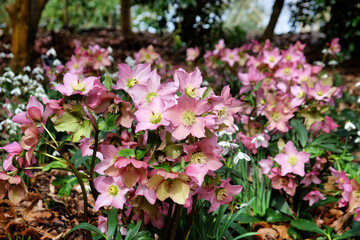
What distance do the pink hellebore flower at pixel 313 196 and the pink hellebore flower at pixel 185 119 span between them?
945 mm

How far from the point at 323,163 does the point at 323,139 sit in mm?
306

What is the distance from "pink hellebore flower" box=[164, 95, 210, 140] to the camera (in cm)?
91

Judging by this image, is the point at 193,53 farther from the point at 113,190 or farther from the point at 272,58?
the point at 113,190

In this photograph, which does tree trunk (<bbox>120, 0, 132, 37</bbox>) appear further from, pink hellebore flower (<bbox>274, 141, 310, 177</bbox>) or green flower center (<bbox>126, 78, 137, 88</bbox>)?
green flower center (<bbox>126, 78, 137, 88</bbox>)

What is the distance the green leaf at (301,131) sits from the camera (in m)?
1.75

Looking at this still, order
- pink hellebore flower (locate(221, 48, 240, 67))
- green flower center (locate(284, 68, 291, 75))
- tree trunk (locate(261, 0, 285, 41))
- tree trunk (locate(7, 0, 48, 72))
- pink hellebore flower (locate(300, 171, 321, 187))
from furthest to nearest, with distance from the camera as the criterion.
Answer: tree trunk (locate(261, 0, 285, 41)) < tree trunk (locate(7, 0, 48, 72)) < pink hellebore flower (locate(221, 48, 240, 67)) < green flower center (locate(284, 68, 291, 75)) < pink hellebore flower (locate(300, 171, 321, 187))

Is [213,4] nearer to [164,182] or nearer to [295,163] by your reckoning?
[295,163]

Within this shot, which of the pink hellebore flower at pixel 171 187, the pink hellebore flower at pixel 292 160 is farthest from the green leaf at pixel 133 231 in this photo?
the pink hellebore flower at pixel 292 160

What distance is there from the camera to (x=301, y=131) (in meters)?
1.79

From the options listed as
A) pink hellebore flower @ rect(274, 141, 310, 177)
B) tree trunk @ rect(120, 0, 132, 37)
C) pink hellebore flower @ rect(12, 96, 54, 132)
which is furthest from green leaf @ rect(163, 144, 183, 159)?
tree trunk @ rect(120, 0, 132, 37)

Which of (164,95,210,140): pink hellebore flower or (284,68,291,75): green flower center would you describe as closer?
(164,95,210,140): pink hellebore flower

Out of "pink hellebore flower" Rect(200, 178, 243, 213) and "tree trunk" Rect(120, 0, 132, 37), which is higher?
"pink hellebore flower" Rect(200, 178, 243, 213)

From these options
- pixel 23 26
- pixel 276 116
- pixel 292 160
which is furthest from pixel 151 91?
pixel 23 26

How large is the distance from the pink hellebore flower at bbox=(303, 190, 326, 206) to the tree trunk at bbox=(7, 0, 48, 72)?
288 centimetres
